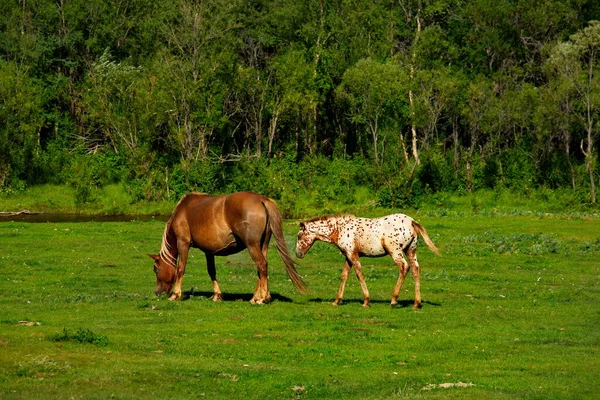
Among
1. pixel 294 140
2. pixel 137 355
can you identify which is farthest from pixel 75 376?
pixel 294 140

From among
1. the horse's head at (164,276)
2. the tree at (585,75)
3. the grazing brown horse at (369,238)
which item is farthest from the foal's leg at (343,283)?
the tree at (585,75)

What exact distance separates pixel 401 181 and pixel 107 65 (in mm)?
22933

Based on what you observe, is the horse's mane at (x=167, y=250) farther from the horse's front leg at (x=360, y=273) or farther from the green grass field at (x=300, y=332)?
the horse's front leg at (x=360, y=273)

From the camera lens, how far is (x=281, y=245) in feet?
82.4

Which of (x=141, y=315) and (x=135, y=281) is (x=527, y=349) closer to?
(x=141, y=315)

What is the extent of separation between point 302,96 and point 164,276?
1739 inches

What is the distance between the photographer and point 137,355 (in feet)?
61.8

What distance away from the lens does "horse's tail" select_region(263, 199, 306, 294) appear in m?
24.9

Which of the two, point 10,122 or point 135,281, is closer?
point 135,281

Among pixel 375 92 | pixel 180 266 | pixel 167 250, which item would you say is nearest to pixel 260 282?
pixel 180 266

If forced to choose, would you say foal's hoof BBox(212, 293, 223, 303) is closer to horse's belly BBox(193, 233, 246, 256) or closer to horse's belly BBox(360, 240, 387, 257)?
horse's belly BBox(193, 233, 246, 256)

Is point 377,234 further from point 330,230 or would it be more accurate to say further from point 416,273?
point 416,273

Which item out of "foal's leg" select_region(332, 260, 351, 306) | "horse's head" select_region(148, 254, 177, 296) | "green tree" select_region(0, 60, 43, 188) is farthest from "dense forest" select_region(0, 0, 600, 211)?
"foal's leg" select_region(332, 260, 351, 306)

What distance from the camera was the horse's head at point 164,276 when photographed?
2644cm
